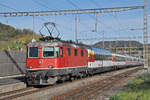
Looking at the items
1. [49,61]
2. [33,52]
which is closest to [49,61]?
[49,61]

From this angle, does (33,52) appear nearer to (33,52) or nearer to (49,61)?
(33,52)

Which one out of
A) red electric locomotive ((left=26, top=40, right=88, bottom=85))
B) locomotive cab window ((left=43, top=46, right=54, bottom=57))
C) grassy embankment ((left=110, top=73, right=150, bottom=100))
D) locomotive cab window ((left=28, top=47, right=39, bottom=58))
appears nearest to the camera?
grassy embankment ((left=110, top=73, right=150, bottom=100))

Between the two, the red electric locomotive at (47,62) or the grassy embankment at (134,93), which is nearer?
the grassy embankment at (134,93)

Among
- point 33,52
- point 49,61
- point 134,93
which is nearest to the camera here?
point 134,93

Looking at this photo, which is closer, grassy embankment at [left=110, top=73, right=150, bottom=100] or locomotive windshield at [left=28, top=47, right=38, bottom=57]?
grassy embankment at [left=110, top=73, right=150, bottom=100]

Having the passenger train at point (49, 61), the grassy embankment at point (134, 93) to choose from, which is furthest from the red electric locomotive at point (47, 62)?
the grassy embankment at point (134, 93)

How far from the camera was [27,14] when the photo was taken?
26.7 m

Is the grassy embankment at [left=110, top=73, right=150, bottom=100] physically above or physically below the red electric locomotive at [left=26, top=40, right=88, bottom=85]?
below

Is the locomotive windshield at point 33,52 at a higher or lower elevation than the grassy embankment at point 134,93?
higher

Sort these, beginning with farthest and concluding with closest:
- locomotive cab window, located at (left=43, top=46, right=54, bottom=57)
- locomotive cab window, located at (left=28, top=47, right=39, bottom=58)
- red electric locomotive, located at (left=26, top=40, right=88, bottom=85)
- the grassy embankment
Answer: locomotive cab window, located at (left=28, top=47, right=39, bottom=58), locomotive cab window, located at (left=43, top=46, right=54, bottom=57), red electric locomotive, located at (left=26, top=40, right=88, bottom=85), the grassy embankment

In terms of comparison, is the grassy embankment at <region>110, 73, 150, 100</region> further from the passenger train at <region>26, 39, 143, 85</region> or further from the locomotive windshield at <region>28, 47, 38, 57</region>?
the locomotive windshield at <region>28, 47, 38, 57</region>

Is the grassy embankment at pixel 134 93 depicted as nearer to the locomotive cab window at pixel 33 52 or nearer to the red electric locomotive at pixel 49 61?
the red electric locomotive at pixel 49 61

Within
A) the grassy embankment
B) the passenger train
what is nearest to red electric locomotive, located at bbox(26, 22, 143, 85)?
the passenger train

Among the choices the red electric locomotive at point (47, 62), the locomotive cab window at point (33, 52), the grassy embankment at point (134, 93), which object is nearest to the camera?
the grassy embankment at point (134, 93)
